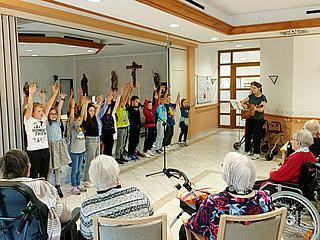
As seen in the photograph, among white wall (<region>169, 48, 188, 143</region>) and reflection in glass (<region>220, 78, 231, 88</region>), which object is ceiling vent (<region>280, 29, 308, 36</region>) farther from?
reflection in glass (<region>220, 78, 231, 88</region>)

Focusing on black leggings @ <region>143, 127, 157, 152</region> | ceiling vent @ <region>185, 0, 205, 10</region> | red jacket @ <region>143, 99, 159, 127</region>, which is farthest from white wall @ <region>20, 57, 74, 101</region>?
black leggings @ <region>143, 127, 157, 152</region>

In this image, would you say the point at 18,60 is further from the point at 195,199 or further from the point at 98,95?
the point at 195,199

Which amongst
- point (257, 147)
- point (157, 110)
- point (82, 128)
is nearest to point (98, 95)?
point (82, 128)

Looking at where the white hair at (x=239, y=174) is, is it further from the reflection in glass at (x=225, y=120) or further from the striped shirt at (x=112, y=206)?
the reflection in glass at (x=225, y=120)

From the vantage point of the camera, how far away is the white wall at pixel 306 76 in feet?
22.1

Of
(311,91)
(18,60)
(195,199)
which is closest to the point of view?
(195,199)

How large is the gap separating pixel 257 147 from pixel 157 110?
234cm

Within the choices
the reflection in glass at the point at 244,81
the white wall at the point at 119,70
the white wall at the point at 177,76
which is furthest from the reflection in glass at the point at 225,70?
the white wall at the point at 119,70

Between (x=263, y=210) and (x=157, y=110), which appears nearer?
(x=263, y=210)

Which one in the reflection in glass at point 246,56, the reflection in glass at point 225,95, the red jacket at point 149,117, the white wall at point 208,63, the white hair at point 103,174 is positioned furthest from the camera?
the reflection in glass at point 225,95

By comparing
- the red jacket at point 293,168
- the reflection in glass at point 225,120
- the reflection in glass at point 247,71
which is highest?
the reflection in glass at point 247,71

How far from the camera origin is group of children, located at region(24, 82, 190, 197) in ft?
13.4

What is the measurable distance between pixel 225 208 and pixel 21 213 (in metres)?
1.30

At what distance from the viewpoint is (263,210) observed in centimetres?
194
